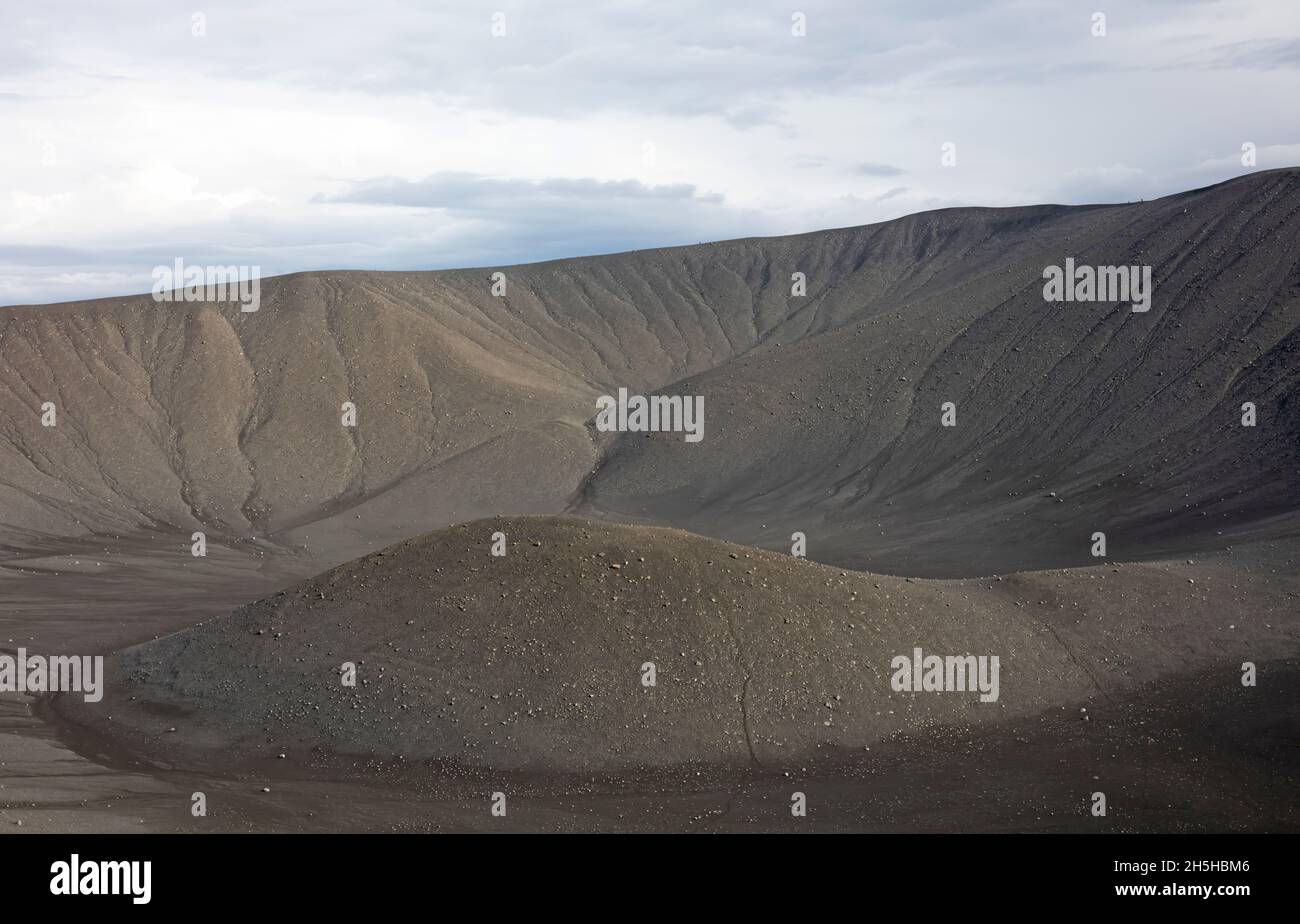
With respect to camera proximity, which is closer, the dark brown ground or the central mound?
the dark brown ground

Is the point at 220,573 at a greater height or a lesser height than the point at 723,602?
greater

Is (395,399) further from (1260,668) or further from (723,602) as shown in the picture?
(1260,668)

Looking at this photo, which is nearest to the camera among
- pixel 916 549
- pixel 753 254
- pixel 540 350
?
pixel 916 549

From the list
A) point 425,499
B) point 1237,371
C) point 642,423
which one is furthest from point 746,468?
point 1237,371

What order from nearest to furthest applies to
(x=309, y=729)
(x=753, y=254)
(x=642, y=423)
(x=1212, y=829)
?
(x=1212, y=829) < (x=309, y=729) < (x=642, y=423) < (x=753, y=254)

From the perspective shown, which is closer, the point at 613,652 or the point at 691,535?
the point at 613,652

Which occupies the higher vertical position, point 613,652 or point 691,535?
point 691,535

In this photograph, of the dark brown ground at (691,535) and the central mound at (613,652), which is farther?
the central mound at (613,652)

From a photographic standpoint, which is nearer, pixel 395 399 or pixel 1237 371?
pixel 1237 371
